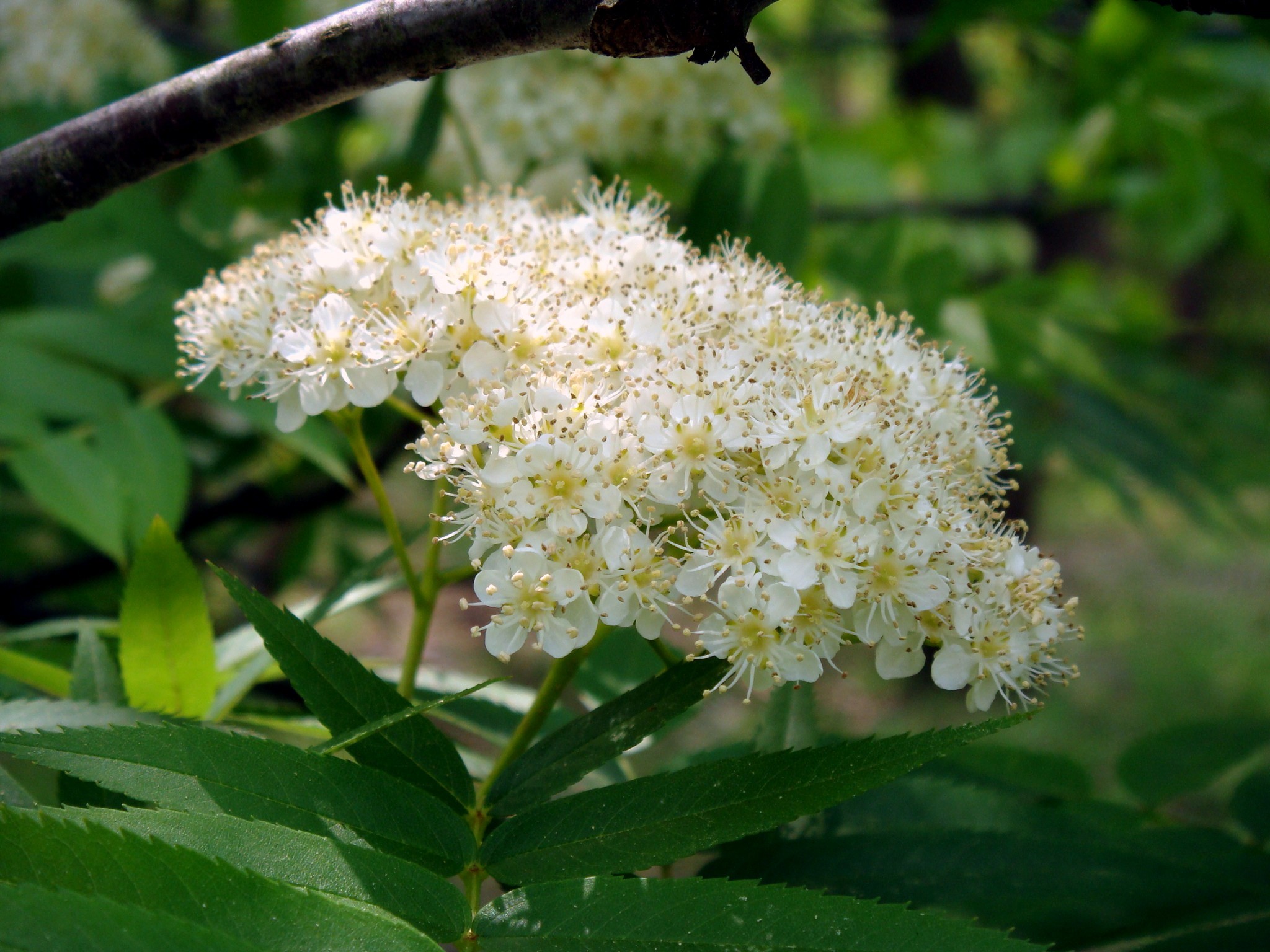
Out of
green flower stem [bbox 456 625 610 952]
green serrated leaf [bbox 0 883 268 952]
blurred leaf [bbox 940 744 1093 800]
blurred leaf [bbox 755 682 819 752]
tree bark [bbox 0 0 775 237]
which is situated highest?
tree bark [bbox 0 0 775 237]

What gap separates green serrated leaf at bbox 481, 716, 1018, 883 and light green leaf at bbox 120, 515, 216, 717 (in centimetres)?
58

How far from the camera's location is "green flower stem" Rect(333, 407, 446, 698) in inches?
54.1

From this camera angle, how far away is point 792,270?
2.31 meters

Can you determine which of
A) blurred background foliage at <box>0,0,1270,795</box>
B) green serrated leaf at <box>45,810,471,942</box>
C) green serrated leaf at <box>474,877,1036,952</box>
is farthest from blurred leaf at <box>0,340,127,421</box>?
green serrated leaf at <box>474,877,1036,952</box>

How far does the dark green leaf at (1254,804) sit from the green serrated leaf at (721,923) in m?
0.98

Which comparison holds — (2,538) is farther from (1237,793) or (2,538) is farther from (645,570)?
(1237,793)

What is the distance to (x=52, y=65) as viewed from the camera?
3.52 meters

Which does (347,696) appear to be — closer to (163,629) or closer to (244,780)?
(244,780)

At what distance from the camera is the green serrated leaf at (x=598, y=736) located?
1097mm

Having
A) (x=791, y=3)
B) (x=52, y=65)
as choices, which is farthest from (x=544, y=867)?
(x=791, y=3)

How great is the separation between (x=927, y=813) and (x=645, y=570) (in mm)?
648

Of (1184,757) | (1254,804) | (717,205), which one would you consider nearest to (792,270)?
(717,205)

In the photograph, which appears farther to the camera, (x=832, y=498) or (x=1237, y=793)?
(x=1237, y=793)

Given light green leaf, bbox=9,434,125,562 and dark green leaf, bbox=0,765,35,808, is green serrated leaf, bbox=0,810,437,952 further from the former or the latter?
light green leaf, bbox=9,434,125,562
